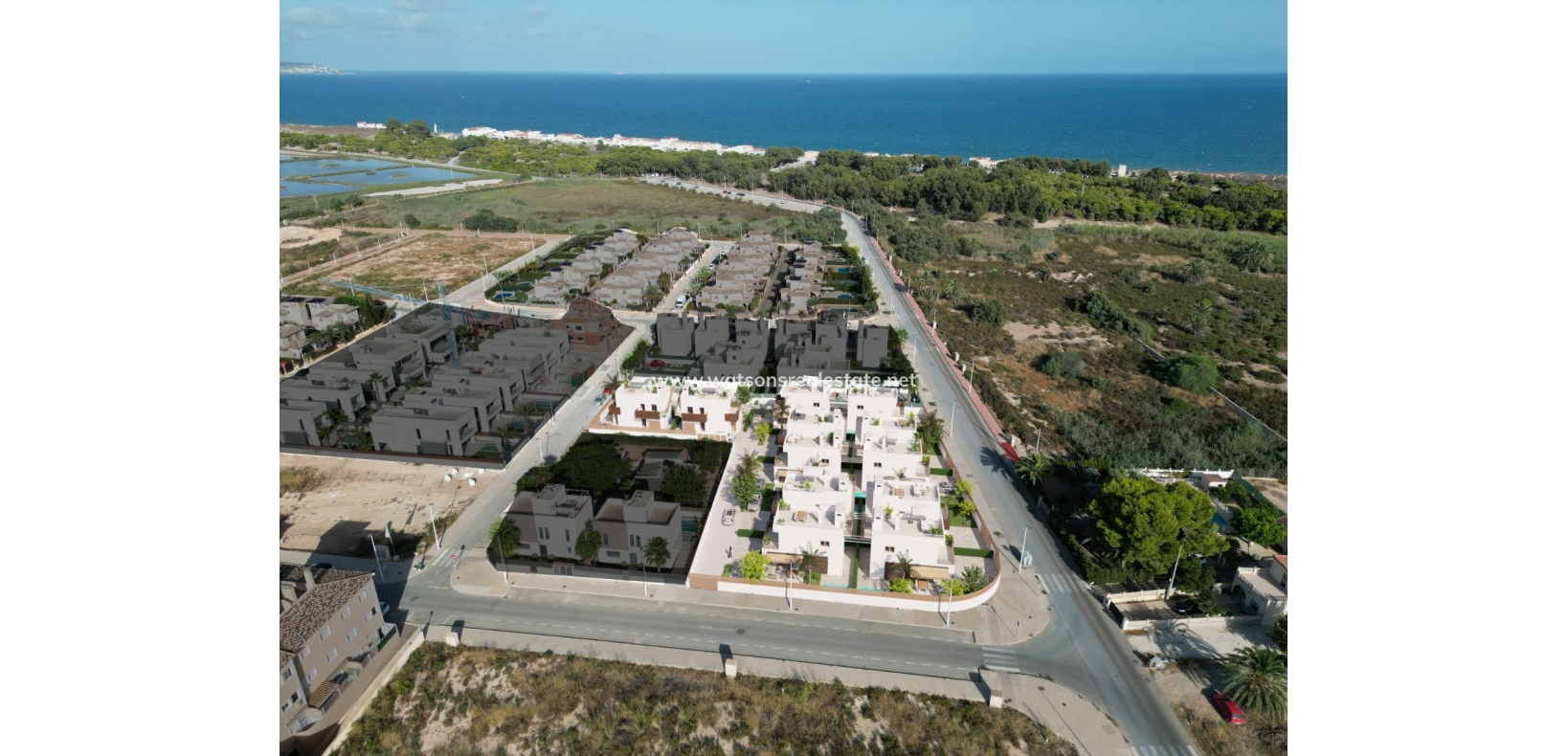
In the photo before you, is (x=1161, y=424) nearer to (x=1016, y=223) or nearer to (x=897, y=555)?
(x=897, y=555)

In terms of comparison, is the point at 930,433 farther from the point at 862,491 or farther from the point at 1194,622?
the point at 1194,622

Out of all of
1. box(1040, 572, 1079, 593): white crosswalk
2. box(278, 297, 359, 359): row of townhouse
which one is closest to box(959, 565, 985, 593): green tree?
box(1040, 572, 1079, 593): white crosswalk

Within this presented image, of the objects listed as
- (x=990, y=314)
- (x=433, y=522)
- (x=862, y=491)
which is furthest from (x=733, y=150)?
(x=433, y=522)

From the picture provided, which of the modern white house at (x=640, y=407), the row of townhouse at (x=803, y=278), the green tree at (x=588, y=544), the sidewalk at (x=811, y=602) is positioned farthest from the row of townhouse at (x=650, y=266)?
the sidewalk at (x=811, y=602)

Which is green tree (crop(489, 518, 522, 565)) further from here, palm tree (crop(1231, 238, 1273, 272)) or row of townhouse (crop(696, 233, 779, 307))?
palm tree (crop(1231, 238, 1273, 272))

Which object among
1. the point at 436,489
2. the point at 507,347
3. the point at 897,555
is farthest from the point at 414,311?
the point at 897,555
